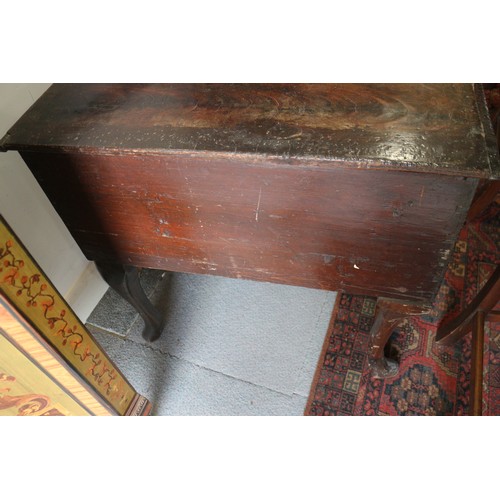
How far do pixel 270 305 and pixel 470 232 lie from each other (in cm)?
91

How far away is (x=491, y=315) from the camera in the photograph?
1357 mm

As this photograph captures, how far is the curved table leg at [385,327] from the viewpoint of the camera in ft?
3.75

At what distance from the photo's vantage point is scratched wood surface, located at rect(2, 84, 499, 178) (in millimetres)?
834

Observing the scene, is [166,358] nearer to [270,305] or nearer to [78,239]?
[270,305]

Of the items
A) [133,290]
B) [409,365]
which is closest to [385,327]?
[409,365]

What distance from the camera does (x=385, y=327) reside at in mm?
1297

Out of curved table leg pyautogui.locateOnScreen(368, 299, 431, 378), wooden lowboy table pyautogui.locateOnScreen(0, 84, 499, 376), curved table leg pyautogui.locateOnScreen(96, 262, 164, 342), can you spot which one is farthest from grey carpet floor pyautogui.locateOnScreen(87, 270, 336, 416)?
wooden lowboy table pyautogui.locateOnScreen(0, 84, 499, 376)

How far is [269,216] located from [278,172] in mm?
125

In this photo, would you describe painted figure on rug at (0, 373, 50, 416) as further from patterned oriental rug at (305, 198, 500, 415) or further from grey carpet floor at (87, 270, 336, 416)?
patterned oriental rug at (305, 198, 500, 415)

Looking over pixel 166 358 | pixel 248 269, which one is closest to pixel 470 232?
pixel 248 269

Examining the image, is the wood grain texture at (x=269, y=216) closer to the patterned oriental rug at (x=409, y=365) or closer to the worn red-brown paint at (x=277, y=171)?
the worn red-brown paint at (x=277, y=171)

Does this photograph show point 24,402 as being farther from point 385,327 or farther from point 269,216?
point 385,327

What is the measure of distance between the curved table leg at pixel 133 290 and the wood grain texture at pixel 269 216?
0.15 metres

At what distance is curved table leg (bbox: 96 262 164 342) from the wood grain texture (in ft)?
0.48
